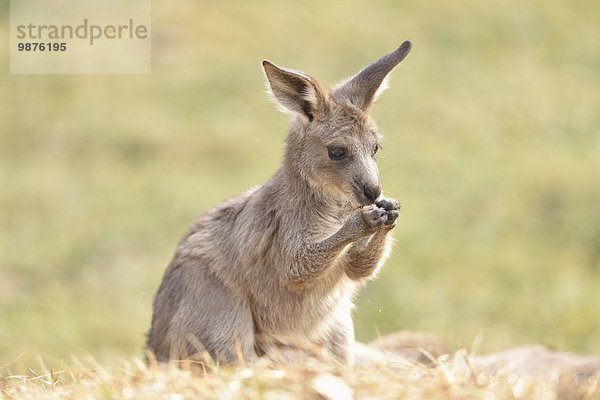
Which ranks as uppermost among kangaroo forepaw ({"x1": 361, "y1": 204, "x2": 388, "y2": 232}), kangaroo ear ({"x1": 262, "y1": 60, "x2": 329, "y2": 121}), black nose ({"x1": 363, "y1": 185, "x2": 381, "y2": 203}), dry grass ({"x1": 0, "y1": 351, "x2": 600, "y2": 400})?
kangaroo ear ({"x1": 262, "y1": 60, "x2": 329, "y2": 121})

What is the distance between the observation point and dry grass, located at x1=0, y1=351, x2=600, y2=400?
4.29m

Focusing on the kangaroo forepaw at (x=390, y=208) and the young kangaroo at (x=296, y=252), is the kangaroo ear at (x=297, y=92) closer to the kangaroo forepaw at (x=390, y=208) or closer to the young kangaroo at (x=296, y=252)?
the young kangaroo at (x=296, y=252)

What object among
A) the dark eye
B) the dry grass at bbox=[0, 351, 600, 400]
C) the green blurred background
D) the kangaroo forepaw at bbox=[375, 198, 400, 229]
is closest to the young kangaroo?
the dark eye

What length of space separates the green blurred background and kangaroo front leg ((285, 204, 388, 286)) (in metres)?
3.09

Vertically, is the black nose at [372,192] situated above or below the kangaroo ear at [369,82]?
below

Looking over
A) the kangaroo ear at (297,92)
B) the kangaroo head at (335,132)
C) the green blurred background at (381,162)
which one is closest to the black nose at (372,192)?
the kangaroo head at (335,132)

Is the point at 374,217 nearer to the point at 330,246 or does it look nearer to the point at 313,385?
the point at 330,246

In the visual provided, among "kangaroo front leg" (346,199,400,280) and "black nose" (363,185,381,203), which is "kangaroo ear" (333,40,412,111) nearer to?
"black nose" (363,185,381,203)

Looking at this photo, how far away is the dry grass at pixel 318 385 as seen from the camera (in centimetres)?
429

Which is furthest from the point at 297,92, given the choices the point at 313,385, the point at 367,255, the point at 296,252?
the point at 313,385

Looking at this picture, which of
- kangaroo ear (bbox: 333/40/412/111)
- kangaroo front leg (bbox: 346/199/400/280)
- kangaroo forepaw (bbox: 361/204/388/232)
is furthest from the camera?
kangaroo ear (bbox: 333/40/412/111)

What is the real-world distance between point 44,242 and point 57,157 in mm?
2168

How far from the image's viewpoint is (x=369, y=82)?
6.75m

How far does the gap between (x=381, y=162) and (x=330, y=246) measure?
6.83 meters
